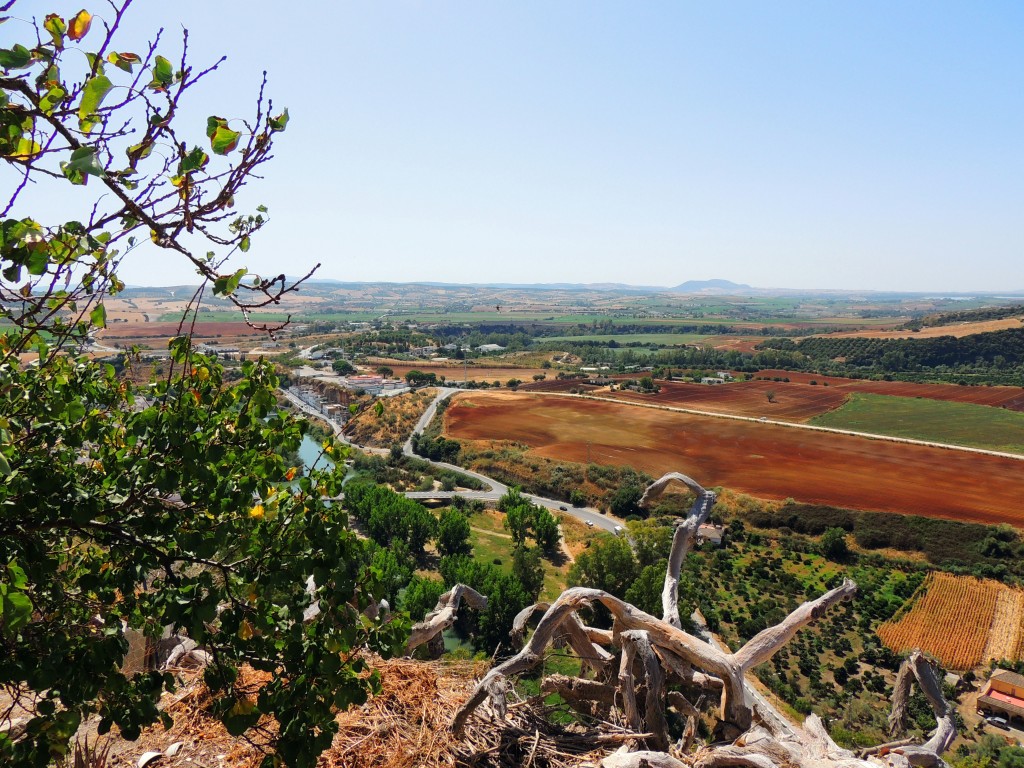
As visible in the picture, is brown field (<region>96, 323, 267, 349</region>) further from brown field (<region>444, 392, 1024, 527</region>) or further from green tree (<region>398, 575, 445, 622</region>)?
green tree (<region>398, 575, 445, 622</region>)

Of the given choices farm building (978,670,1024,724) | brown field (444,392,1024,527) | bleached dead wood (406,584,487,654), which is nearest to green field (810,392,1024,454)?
brown field (444,392,1024,527)

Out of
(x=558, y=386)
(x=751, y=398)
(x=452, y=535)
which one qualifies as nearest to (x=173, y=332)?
(x=558, y=386)

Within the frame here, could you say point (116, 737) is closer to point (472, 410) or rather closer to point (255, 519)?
point (255, 519)

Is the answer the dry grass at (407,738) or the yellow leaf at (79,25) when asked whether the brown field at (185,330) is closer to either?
the dry grass at (407,738)

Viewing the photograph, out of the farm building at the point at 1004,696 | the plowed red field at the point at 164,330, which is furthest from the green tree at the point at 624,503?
the plowed red field at the point at 164,330

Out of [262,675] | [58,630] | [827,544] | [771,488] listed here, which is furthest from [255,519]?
[771,488]

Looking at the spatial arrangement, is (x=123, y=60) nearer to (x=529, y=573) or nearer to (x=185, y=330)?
(x=529, y=573)
